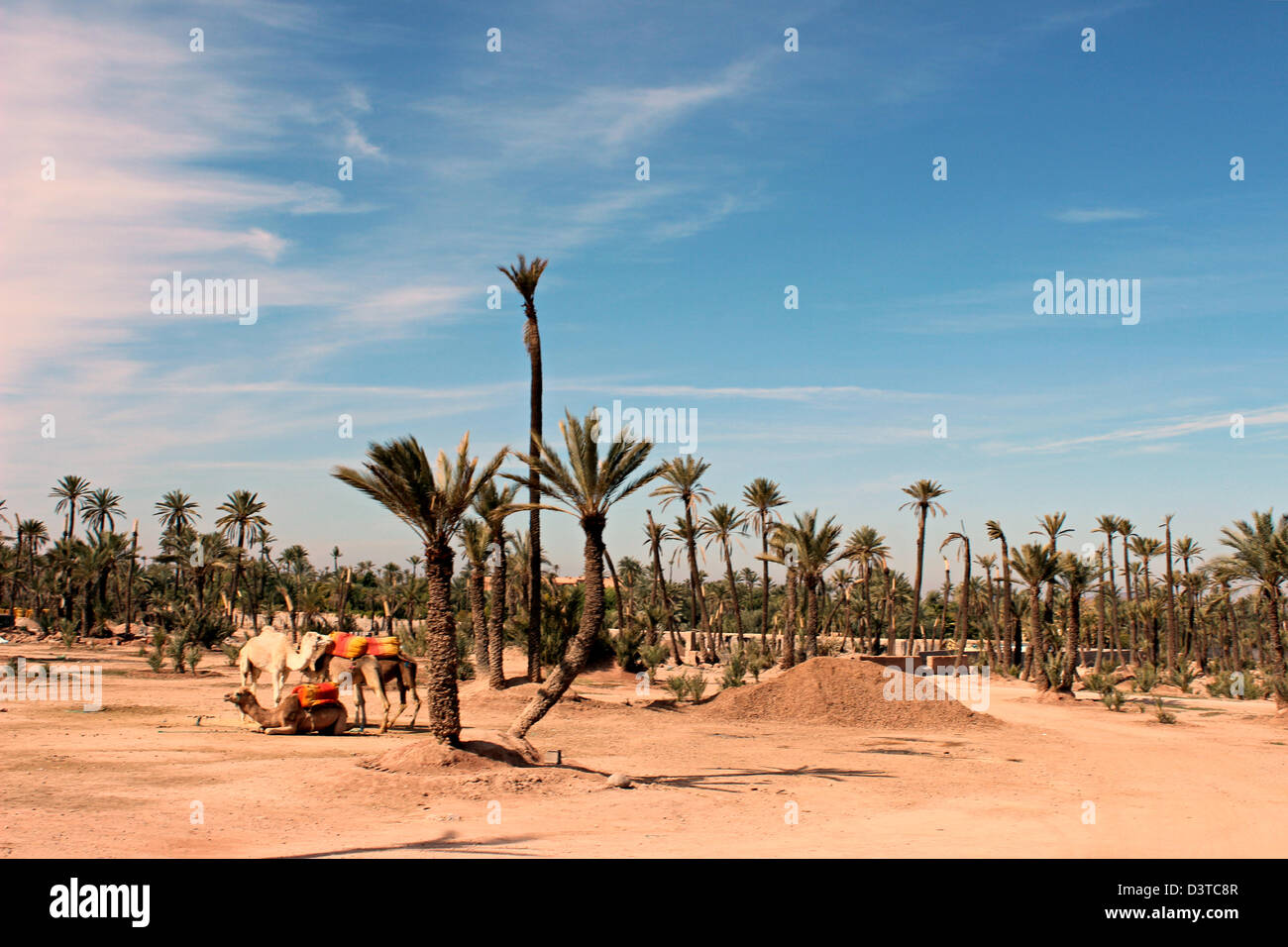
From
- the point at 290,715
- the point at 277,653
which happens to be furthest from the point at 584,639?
the point at 277,653

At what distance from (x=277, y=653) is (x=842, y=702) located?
15.1m

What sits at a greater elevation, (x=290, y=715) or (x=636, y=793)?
(x=290, y=715)

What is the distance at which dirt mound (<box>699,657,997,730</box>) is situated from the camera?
25.9 metres

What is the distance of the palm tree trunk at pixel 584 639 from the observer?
53.4 feet

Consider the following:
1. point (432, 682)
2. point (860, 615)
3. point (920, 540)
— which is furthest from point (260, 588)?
point (432, 682)

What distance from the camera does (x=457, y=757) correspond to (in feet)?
48.1

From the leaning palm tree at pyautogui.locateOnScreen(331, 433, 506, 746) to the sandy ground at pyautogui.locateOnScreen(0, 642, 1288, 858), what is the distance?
57.1 inches

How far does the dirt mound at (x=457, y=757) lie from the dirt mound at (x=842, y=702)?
12115 millimetres

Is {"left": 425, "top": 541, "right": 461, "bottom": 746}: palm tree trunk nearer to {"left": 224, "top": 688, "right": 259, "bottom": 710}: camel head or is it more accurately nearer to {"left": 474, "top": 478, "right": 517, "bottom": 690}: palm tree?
{"left": 224, "top": 688, "right": 259, "bottom": 710}: camel head

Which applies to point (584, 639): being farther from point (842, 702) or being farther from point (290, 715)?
point (842, 702)

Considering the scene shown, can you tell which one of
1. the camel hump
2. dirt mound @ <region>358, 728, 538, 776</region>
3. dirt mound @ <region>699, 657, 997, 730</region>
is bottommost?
dirt mound @ <region>699, 657, 997, 730</region>

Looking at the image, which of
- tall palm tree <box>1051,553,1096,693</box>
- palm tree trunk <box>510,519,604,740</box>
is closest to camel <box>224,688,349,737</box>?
palm tree trunk <box>510,519,604,740</box>

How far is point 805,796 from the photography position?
1473cm

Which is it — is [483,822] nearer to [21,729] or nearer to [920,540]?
[21,729]
